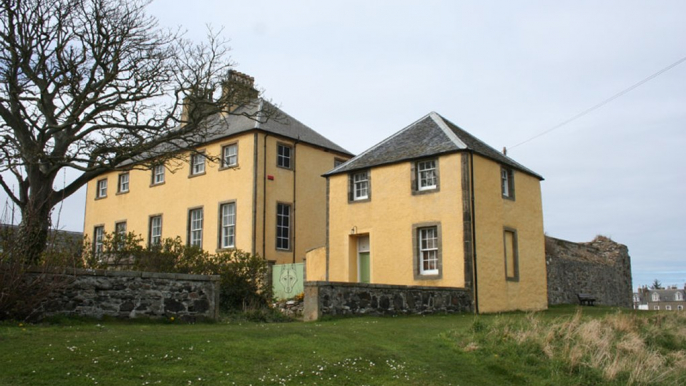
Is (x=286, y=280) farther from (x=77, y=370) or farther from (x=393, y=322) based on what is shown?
(x=77, y=370)

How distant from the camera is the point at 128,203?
32.6m

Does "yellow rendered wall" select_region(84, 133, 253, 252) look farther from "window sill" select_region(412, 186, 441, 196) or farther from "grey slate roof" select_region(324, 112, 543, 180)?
"window sill" select_region(412, 186, 441, 196)

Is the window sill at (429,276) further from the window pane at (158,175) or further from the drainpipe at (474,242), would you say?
the window pane at (158,175)

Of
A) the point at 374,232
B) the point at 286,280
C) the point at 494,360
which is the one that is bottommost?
the point at 494,360

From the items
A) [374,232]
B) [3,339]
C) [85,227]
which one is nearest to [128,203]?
[85,227]

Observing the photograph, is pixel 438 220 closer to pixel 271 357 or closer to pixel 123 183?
pixel 271 357

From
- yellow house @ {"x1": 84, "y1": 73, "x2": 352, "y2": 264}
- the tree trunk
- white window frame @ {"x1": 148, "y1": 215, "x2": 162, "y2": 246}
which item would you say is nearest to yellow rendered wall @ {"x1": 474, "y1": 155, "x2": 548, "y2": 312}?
yellow house @ {"x1": 84, "y1": 73, "x2": 352, "y2": 264}

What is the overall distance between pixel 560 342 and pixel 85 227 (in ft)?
101

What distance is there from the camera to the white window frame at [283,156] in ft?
89.3

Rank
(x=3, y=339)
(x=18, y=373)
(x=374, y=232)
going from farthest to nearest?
1. (x=374, y=232)
2. (x=3, y=339)
3. (x=18, y=373)

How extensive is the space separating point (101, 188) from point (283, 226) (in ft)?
46.0

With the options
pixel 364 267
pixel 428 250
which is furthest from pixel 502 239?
pixel 364 267

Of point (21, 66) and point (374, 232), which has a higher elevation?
point (21, 66)

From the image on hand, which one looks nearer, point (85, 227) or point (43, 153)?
point (43, 153)
